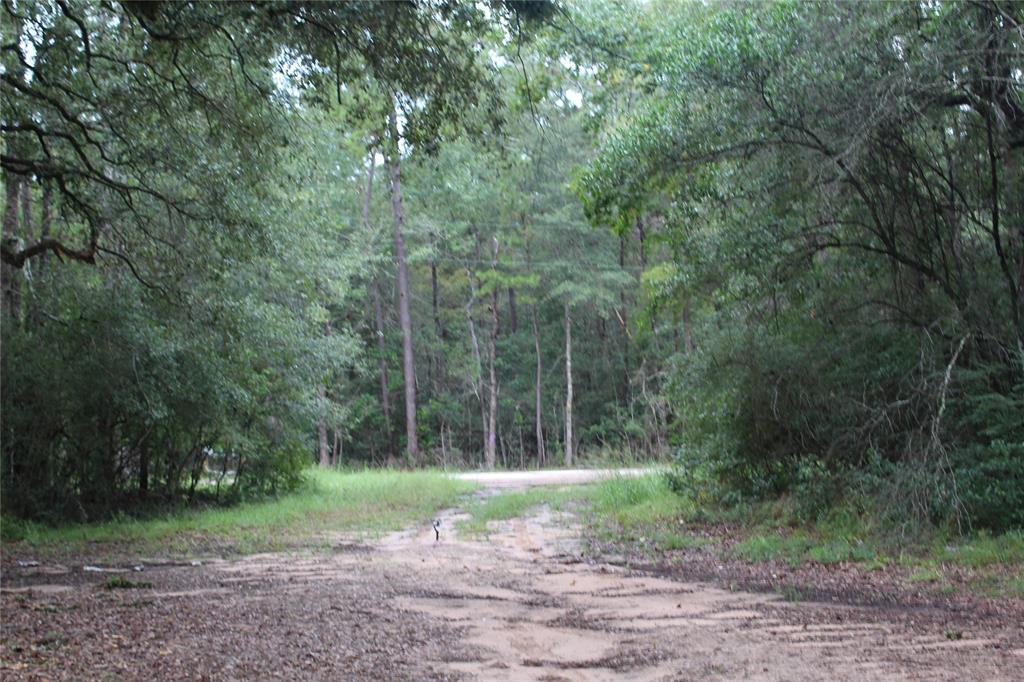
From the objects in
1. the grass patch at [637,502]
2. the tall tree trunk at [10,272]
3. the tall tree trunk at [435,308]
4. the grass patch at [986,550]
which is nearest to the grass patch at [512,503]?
the grass patch at [637,502]

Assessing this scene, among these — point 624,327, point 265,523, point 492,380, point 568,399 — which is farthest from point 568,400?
point 265,523

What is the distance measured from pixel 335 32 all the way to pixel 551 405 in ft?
118

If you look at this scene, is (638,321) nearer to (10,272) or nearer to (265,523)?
(265,523)

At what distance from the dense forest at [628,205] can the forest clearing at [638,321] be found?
0.06m

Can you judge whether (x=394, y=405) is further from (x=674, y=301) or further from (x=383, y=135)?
(x=383, y=135)

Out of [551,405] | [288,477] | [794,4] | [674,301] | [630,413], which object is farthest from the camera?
[551,405]

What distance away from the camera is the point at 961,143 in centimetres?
1196

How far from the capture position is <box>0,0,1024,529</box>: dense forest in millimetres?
9078

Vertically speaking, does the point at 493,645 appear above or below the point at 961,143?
below

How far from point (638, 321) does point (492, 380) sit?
26359 mm

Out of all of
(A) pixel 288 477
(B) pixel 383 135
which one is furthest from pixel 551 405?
(B) pixel 383 135

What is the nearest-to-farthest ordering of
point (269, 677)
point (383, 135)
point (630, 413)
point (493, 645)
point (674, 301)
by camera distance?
point (269, 677) → point (493, 645) → point (383, 135) → point (674, 301) → point (630, 413)

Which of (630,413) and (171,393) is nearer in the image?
(171,393)

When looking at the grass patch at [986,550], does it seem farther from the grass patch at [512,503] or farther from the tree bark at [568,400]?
the tree bark at [568,400]
